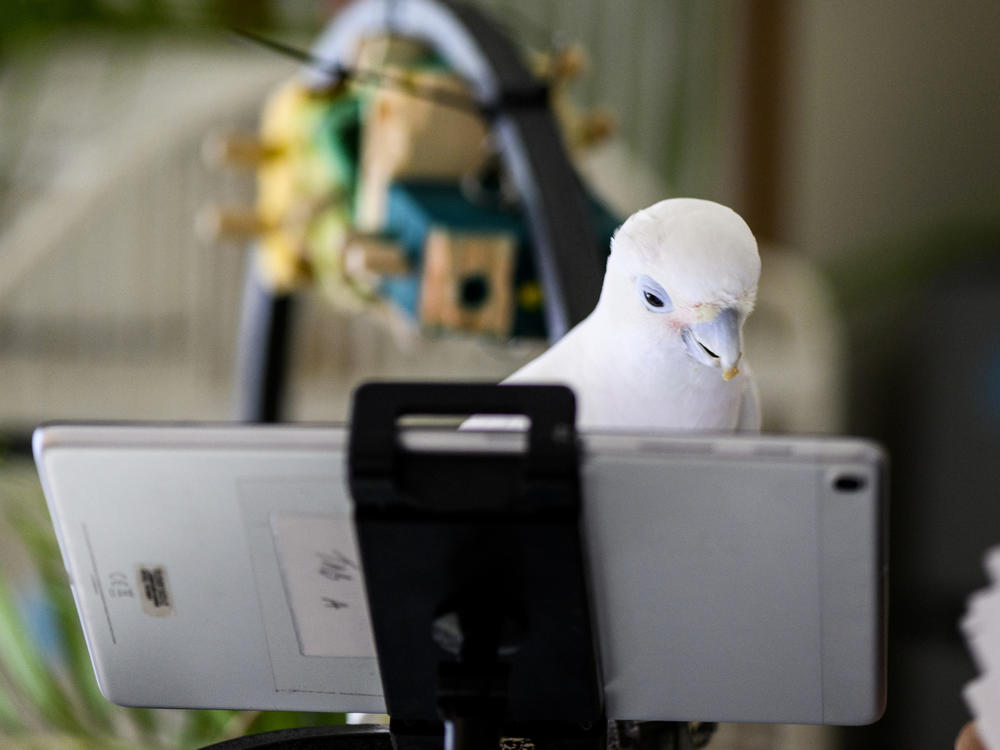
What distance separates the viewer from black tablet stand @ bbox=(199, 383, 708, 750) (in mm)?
350

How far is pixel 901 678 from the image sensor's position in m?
1.77

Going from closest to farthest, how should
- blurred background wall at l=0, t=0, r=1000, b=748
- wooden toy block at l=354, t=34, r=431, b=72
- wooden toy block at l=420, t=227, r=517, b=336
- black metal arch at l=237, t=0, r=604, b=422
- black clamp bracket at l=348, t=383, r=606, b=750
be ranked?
black clamp bracket at l=348, t=383, r=606, b=750, black metal arch at l=237, t=0, r=604, b=422, wooden toy block at l=420, t=227, r=517, b=336, wooden toy block at l=354, t=34, r=431, b=72, blurred background wall at l=0, t=0, r=1000, b=748

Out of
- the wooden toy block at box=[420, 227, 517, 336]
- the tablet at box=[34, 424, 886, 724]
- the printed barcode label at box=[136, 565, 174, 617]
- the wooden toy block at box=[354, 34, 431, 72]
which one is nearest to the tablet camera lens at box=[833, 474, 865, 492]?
the tablet at box=[34, 424, 886, 724]

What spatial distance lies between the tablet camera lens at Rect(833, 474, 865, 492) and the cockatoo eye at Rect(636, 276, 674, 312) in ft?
0.39

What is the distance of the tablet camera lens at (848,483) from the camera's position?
351 mm

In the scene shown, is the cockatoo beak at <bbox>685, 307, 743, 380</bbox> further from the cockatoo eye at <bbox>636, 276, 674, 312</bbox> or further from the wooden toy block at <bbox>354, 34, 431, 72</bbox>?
the wooden toy block at <bbox>354, 34, 431, 72</bbox>

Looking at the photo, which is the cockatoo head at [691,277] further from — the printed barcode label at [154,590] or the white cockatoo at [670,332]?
the printed barcode label at [154,590]

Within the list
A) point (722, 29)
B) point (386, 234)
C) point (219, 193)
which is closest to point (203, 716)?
point (386, 234)

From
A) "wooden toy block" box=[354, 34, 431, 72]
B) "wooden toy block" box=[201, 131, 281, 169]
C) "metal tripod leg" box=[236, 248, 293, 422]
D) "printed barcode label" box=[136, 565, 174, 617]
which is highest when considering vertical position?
"wooden toy block" box=[354, 34, 431, 72]

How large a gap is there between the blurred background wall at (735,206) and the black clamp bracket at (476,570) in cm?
121

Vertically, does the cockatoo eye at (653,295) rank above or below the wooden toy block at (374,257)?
above

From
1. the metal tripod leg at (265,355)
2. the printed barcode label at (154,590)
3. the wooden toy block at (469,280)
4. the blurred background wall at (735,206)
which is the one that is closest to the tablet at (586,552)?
the printed barcode label at (154,590)

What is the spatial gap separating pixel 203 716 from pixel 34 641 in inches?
10.6

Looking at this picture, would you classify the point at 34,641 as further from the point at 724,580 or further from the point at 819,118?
the point at 819,118
